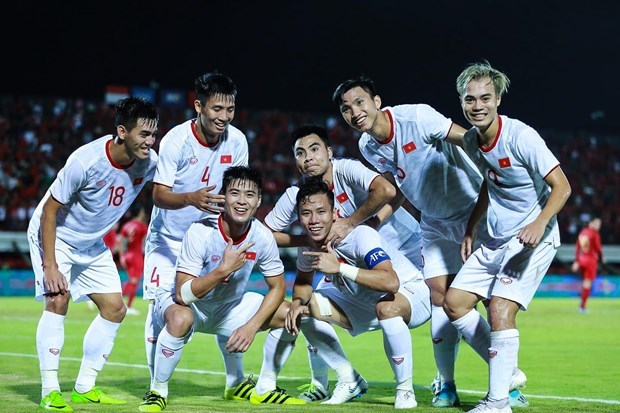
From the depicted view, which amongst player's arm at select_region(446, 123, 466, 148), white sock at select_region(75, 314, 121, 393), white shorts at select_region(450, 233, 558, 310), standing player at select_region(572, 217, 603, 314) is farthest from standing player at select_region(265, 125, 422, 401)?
standing player at select_region(572, 217, 603, 314)

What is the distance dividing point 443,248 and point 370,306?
0.88m

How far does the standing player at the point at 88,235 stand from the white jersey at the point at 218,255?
0.81m

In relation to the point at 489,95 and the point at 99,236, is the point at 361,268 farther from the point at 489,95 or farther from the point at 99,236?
the point at 99,236

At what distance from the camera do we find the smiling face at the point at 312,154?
7113 millimetres

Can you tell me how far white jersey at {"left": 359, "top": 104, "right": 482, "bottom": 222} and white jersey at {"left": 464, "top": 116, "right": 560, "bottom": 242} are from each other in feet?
2.16

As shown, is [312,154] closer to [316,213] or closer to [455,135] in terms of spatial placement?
[316,213]

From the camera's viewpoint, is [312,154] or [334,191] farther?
[334,191]

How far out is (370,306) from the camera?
7.15 metres

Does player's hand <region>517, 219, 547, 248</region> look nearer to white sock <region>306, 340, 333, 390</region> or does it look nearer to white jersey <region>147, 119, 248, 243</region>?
white sock <region>306, 340, 333, 390</region>

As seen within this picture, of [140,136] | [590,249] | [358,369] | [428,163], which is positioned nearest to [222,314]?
[140,136]

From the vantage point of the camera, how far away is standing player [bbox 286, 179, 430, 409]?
662cm

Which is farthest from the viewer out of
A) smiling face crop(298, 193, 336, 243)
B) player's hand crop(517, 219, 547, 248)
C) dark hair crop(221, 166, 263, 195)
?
smiling face crop(298, 193, 336, 243)

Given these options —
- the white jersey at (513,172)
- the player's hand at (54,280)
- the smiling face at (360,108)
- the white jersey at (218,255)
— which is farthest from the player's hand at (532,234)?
the player's hand at (54,280)

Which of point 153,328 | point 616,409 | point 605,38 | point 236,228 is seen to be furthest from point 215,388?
point 605,38
